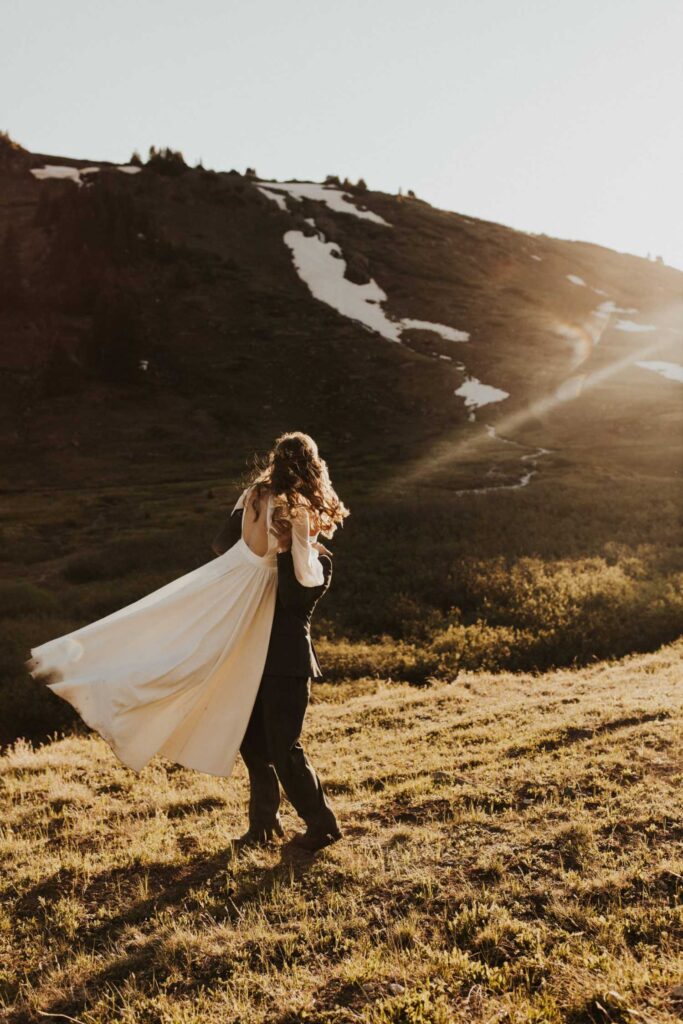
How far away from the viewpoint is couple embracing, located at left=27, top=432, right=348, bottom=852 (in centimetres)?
616

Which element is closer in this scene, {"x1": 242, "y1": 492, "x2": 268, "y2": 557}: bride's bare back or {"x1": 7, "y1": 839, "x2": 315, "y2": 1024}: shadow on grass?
{"x1": 7, "y1": 839, "x2": 315, "y2": 1024}: shadow on grass

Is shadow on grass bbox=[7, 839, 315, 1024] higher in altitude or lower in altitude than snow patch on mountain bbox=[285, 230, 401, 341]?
lower

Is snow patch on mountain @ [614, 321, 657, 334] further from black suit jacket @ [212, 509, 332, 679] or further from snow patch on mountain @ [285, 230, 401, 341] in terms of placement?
black suit jacket @ [212, 509, 332, 679]

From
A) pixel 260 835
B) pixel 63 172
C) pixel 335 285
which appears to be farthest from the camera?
pixel 63 172

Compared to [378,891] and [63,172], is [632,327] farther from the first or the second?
[378,891]

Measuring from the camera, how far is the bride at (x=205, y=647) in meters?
6.15

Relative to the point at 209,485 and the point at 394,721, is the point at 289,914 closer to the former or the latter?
the point at 394,721

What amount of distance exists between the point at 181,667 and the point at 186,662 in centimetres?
6

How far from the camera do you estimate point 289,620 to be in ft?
20.8

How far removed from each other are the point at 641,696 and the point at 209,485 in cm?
3340

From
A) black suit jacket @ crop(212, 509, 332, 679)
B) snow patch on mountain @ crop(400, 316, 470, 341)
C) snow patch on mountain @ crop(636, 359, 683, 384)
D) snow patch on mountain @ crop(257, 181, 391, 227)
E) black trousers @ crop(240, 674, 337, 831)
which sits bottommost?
black trousers @ crop(240, 674, 337, 831)

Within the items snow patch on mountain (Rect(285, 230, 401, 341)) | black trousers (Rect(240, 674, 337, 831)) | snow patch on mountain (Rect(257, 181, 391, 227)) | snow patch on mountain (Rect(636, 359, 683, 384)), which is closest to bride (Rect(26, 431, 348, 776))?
black trousers (Rect(240, 674, 337, 831))

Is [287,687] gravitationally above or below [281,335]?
below

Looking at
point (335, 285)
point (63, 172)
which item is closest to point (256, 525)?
point (335, 285)
